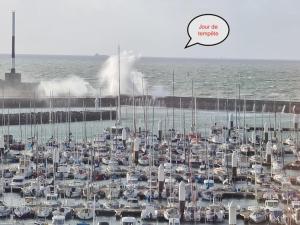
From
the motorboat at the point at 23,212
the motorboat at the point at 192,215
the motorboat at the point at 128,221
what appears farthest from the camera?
the motorboat at the point at 23,212

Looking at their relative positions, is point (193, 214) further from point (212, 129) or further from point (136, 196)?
point (212, 129)

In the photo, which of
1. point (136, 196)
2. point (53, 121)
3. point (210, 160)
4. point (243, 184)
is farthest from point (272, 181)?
point (53, 121)

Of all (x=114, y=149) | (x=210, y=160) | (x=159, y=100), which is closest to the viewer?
(x=210, y=160)

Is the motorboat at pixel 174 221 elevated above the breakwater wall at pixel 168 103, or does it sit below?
below

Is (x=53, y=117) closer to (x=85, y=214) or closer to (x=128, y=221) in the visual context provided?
(x=85, y=214)

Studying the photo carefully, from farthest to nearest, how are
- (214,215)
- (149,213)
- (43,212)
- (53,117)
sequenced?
1. (53,117)
2. (43,212)
3. (149,213)
4. (214,215)

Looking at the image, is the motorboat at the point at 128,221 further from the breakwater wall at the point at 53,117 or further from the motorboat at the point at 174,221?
the breakwater wall at the point at 53,117

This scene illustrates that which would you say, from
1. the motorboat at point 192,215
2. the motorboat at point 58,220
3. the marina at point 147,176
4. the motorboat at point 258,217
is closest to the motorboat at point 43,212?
the marina at point 147,176

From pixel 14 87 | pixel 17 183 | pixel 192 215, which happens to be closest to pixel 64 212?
pixel 192 215
